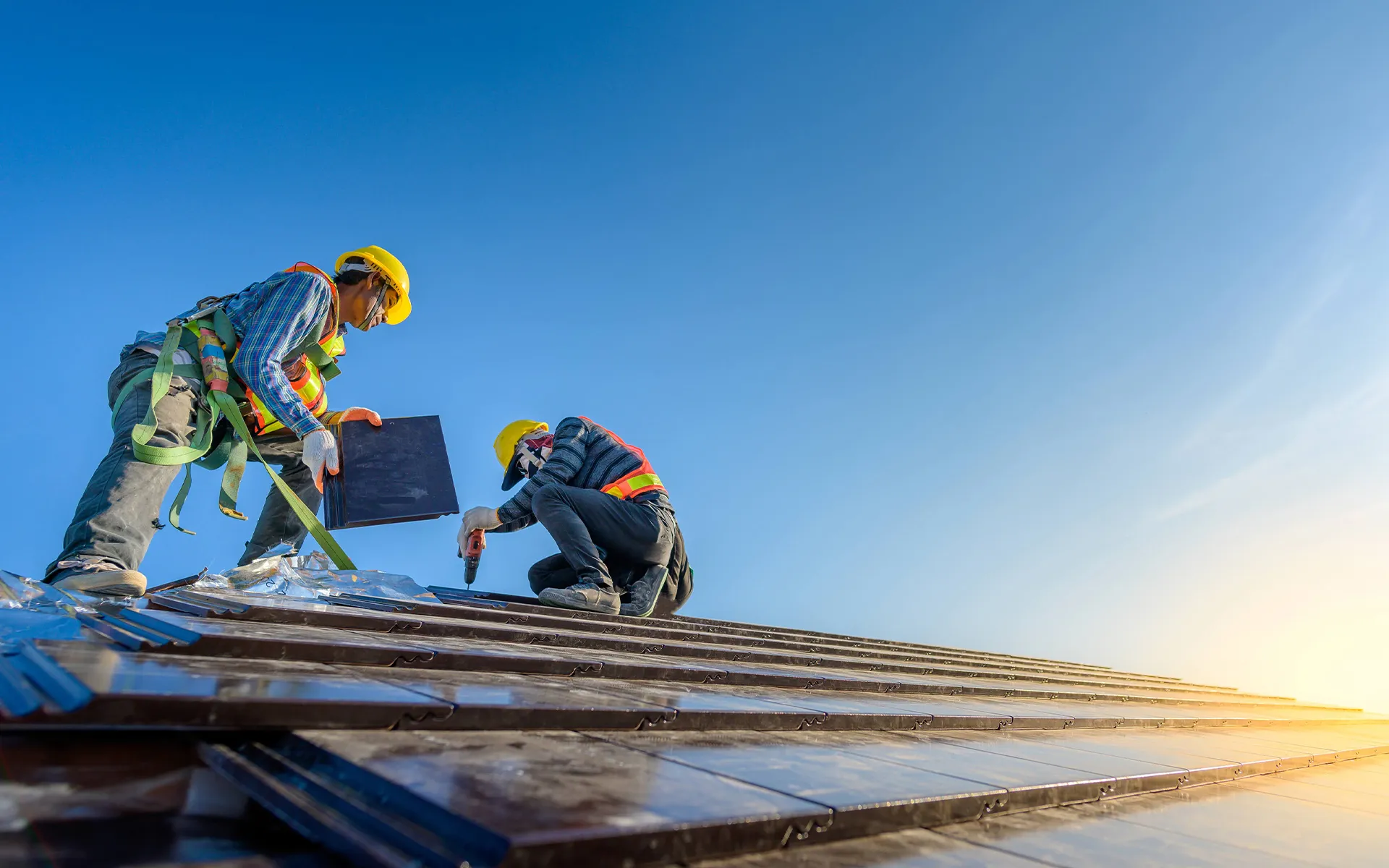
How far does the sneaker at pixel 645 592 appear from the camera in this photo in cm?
508

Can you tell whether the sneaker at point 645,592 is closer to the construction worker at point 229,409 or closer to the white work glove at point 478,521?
the white work glove at point 478,521

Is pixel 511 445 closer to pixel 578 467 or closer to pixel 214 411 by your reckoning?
pixel 578 467

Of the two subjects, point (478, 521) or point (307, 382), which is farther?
point (478, 521)

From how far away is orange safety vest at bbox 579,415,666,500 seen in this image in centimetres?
499

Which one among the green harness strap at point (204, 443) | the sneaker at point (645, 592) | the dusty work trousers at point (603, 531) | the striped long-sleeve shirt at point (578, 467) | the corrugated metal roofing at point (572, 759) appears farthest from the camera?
the sneaker at point (645, 592)

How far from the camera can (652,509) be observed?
498cm

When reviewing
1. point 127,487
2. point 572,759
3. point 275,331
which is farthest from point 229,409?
point 572,759

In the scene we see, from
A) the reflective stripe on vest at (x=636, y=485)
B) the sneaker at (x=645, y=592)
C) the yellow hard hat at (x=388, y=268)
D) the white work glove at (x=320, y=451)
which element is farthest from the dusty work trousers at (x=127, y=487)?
the sneaker at (x=645, y=592)

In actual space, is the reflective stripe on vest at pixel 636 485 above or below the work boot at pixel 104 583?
above

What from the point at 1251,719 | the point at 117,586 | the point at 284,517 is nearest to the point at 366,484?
the point at 284,517

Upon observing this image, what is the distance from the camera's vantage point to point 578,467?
5.02m

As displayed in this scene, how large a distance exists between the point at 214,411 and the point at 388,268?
1.63 m

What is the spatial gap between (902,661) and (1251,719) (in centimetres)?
258

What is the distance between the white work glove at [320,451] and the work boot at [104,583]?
1.25 m
